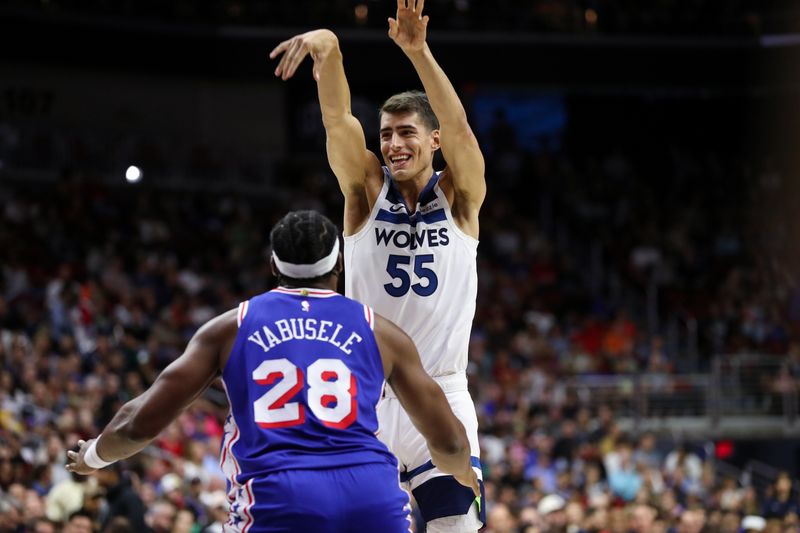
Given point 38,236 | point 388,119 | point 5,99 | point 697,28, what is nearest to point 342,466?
point 388,119

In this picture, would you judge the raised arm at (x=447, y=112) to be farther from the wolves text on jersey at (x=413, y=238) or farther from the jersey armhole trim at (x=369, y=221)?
the jersey armhole trim at (x=369, y=221)

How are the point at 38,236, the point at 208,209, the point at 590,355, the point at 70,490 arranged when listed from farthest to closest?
the point at 208,209 → the point at 590,355 → the point at 38,236 → the point at 70,490

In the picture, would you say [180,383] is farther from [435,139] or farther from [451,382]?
[435,139]

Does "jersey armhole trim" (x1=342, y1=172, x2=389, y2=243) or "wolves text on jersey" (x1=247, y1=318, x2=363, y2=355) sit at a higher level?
"jersey armhole trim" (x1=342, y1=172, x2=389, y2=243)

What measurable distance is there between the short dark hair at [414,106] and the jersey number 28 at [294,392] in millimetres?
2250

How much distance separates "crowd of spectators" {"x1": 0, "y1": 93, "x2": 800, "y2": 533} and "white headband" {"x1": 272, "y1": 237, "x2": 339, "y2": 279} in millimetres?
5001

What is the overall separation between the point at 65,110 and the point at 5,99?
147cm

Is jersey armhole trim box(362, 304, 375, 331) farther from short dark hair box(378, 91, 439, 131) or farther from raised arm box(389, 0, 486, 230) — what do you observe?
short dark hair box(378, 91, 439, 131)

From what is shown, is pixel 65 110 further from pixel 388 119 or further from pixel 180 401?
pixel 180 401

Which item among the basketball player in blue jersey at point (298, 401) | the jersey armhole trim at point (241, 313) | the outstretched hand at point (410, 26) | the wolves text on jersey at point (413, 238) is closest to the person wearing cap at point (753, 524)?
the wolves text on jersey at point (413, 238)

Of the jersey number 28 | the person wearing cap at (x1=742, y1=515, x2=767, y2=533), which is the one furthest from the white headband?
the person wearing cap at (x1=742, y1=515, x2=767, y2=533)


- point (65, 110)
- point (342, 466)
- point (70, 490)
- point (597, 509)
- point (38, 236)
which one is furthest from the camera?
point (65, 110)

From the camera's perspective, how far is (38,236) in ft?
69.1

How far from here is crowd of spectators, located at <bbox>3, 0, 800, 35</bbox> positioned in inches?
1041
